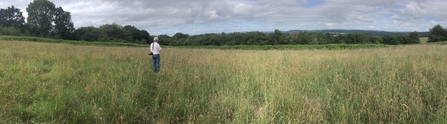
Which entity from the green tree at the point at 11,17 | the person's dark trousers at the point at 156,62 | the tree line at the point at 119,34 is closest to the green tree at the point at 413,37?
the tree line at the point at 119,34

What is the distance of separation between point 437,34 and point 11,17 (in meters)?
127

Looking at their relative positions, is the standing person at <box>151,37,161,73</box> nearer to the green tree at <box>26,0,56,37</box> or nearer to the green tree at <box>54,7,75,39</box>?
the green tree at <box>26,0,56,37</box>

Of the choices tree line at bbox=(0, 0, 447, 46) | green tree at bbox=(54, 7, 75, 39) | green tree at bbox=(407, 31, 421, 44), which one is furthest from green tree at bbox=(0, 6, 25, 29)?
green tree at bbox=(407, 31, 421, 44)

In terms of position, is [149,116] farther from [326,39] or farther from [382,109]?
[326,39]

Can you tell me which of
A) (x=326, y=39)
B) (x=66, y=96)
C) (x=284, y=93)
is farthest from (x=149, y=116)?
(x=326, y=39)

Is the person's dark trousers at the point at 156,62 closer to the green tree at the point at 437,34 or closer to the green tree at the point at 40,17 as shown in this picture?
the green tree at the point at 40,17

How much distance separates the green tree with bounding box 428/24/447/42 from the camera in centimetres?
6740

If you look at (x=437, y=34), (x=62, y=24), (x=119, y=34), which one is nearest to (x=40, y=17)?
(x=62, y=24)

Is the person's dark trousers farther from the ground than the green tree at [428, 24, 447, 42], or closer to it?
closer to it

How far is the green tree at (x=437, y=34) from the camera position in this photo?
6740 cm

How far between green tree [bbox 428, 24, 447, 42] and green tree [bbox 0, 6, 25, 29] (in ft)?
396

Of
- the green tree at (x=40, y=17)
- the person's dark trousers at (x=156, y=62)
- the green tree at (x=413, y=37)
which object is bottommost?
the person's dark trousers at (x=156, y=62)

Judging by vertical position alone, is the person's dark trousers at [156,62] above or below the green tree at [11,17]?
below

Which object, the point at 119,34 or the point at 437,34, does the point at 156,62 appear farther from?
the point at 437,34
